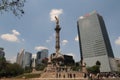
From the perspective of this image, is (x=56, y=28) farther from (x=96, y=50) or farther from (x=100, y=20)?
(x=100, y=20)

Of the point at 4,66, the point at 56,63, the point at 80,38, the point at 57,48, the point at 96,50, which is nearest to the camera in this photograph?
the point at 56,63

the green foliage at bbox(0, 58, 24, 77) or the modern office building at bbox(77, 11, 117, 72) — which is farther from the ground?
the modern office building at bbox(77, 11, 117, 72)

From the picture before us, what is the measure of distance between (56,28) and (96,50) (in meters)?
92.9

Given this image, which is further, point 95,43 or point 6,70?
point 95,43

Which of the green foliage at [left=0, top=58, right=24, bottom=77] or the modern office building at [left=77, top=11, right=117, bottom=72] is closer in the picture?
the green foliage at [left=0, top=58, right=24, bottom=77]

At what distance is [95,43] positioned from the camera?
6019 inches

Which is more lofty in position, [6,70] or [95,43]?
[95,43]

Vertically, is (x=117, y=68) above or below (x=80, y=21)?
below

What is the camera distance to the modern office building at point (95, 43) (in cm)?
14343

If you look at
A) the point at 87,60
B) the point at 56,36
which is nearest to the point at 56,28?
the point at 56,36

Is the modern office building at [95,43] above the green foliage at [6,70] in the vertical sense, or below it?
above

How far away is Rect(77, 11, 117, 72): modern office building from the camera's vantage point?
143425 mm

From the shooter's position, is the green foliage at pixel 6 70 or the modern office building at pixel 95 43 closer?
the green foliage at pixel 6 70

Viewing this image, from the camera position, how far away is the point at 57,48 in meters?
61.9
